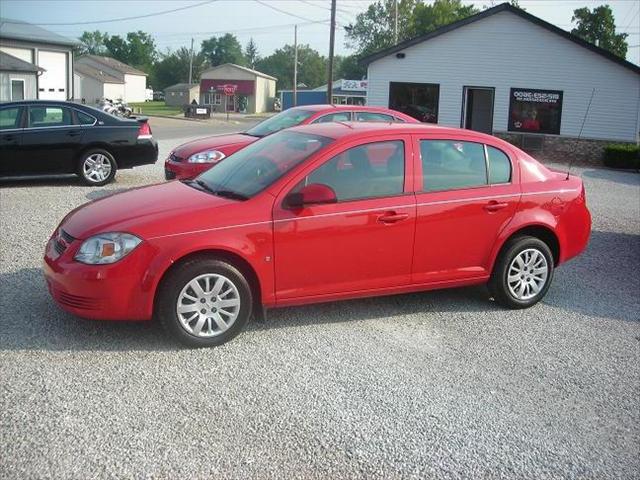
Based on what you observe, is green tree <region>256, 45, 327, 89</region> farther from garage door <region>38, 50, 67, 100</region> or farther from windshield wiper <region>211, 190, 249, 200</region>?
windshield wiper <region>211, 190, 249, 200</region>

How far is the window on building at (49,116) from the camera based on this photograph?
11555 mm

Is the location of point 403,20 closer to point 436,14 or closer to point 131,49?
point 436,14

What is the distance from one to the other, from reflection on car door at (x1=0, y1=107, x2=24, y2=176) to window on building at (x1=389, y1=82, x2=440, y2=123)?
19.2 m

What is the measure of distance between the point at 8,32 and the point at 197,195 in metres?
34.1

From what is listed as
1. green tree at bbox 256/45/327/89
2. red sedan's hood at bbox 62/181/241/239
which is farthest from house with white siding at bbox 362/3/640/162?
green tree at bbox 256/45/327/89

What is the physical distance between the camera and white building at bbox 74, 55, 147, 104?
80.6 meters

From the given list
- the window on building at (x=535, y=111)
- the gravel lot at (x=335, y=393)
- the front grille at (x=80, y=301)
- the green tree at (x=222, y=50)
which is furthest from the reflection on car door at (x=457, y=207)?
the green tree at (x=222, y=50)

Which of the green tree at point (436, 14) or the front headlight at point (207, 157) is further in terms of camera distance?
the green tree at point (436, 14)

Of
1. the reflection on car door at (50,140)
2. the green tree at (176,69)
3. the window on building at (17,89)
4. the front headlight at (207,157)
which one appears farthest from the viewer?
the green tree at (176,69)

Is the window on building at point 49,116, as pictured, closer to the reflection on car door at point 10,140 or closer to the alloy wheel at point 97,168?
the reflection on car door at point 10,140

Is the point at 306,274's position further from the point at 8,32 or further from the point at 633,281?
the point at 8,32

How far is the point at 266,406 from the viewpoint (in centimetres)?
421

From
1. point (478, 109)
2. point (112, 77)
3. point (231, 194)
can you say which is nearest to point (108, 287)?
point (231, 194)

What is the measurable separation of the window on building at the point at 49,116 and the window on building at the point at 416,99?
18523 millimetres
